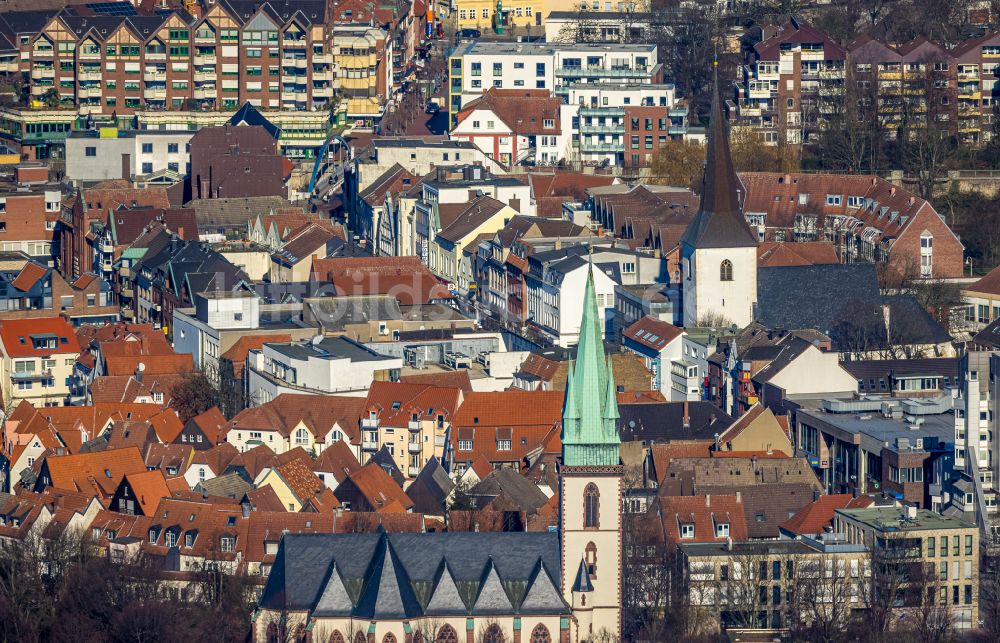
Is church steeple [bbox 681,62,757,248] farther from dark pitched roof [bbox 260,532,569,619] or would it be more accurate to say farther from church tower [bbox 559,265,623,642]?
dark pitched roof [bbox 260,532,569,619]

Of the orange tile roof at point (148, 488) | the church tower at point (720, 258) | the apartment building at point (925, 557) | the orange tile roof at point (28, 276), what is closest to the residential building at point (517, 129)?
the orange tile roof at point (28, 276)

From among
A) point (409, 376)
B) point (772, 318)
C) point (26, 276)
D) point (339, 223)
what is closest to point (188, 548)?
point (409, 376)

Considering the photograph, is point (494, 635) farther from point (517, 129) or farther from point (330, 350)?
point (517, 129)

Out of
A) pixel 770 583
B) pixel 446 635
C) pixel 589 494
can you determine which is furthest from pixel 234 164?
pixel 446 635

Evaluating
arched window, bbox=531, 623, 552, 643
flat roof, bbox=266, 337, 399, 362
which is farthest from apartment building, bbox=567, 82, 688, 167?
arched window, bbox=531, 623, 552, 643

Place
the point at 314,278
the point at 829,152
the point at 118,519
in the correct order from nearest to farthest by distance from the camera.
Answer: the point at 118,519 < the point at 314,278 < the point at 829,152

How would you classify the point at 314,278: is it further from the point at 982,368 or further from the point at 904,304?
the point at 982,368

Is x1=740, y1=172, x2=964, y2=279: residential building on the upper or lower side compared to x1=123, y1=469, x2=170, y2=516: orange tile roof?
upper
